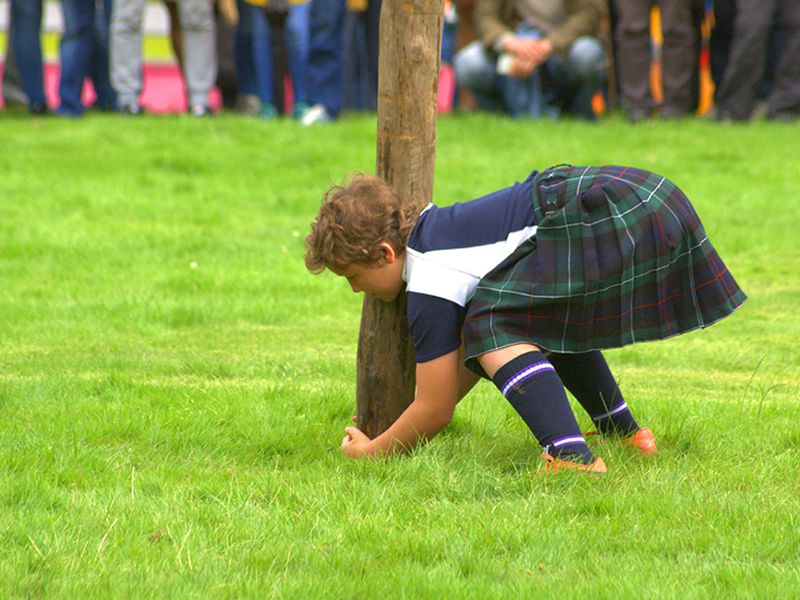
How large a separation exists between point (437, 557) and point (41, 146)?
26.6 ft

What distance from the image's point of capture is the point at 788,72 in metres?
11.8

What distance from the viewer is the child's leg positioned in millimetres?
3867

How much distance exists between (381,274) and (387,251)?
9 cm

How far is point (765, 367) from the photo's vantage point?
577cm

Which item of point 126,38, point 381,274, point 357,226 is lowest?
point 126,38

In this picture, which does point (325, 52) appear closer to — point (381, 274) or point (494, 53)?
point (494, 53)

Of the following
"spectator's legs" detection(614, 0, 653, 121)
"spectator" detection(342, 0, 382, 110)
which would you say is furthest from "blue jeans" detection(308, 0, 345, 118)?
"spectator's legs" detection(614, 0, 653, 121)

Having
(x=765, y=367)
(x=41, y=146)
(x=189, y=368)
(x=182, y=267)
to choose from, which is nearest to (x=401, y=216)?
(x=189, y=368)

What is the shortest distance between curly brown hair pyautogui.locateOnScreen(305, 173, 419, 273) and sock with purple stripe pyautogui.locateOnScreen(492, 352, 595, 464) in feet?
1.68

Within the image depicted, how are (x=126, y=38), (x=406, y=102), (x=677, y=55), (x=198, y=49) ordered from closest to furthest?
(x=406, y=102)
(x=126, y=38)
(x=198, y=49)
(x=677, y=55)

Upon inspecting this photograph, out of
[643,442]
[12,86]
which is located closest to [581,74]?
[12,86]

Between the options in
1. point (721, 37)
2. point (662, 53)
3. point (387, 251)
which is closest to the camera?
point (387, 251)

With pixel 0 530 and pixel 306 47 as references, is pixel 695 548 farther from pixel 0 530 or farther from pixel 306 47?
pixel 306 47

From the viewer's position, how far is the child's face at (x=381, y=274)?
4.01 m
